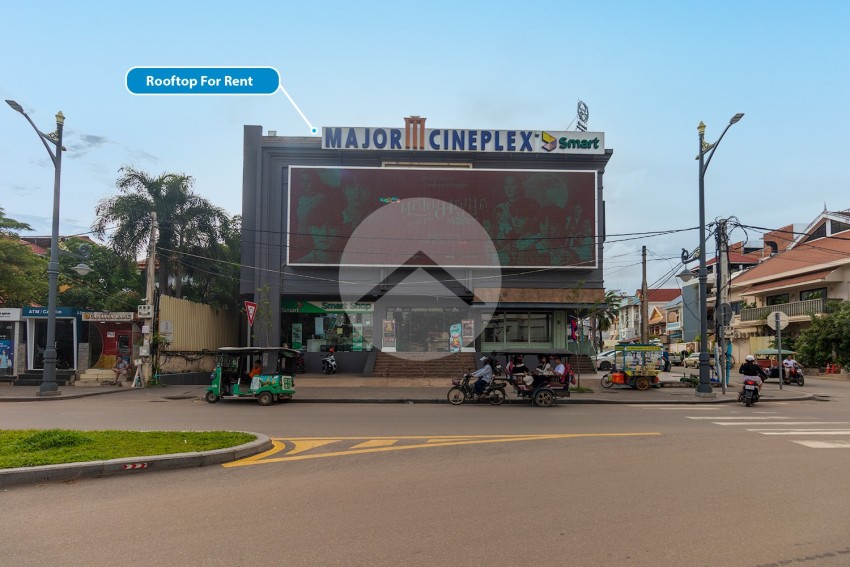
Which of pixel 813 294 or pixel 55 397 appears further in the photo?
pixel 813 294

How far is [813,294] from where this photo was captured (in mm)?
42875

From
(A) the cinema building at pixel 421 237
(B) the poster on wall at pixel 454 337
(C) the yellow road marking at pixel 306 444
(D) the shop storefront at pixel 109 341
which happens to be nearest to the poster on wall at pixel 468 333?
(A) the cinema building at pixel 421 237

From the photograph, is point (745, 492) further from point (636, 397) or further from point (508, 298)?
point (508, 298)

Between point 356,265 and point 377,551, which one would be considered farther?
point 356,265

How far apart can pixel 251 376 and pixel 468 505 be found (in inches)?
550

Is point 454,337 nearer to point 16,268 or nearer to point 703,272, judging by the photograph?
point 703,272

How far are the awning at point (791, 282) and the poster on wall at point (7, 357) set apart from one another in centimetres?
4742

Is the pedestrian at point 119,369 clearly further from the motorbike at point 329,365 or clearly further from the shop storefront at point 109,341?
the motorbike at point 329,365

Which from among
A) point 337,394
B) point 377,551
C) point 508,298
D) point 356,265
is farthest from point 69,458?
point 508,298

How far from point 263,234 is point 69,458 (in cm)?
2545

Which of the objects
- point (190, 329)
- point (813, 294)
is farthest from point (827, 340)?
point (190, 329)

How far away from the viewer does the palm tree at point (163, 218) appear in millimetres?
30000

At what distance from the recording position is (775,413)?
53.3 feet

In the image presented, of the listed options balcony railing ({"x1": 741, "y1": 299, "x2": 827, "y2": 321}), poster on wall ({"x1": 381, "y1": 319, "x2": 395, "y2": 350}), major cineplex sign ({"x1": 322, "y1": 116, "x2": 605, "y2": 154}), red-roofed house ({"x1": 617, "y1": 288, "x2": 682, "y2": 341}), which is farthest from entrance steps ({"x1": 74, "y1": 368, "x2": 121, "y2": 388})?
red-roofed house ({"x1": 617, "y1": 288, "x2": 682, "y2": 341})
